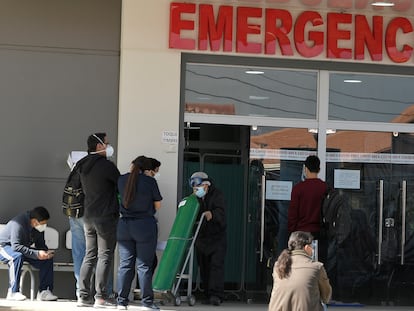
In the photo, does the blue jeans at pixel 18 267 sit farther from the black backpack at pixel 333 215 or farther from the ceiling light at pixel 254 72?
the ceiling light at pixel 254 72

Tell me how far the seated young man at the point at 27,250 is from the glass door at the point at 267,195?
2.85 meters

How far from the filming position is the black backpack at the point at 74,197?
10.5 m

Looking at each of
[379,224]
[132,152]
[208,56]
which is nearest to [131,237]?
[132,152]

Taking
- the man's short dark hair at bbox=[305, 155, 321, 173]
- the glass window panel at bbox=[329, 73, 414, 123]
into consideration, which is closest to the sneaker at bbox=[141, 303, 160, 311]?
the man's short dark hair at bbox=[305, 155, 321, 173]

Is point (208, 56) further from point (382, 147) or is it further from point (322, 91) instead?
point (382, 147)

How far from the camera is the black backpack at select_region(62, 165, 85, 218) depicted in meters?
10.5

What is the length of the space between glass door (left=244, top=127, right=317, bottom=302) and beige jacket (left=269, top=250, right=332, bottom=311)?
4.66 meters

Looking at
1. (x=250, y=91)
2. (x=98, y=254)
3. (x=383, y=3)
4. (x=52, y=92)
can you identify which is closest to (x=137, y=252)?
(x=98, y=254)

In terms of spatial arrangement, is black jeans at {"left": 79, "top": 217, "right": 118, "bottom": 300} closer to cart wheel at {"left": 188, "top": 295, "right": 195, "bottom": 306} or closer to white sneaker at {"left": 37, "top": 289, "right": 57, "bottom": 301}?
white sneaker at {"left": 37, "top": 289, "right": 57, "bottom": 301}

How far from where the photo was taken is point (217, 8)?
11.8 m

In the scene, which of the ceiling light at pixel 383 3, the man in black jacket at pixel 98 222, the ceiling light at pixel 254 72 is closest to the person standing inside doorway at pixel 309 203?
the ceiling light at pixel 254 72

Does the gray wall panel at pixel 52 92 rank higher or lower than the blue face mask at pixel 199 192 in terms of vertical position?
higher

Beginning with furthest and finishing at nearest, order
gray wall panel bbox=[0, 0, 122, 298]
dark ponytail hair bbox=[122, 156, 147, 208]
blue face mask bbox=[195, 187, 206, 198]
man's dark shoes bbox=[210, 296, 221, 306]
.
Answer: gray wall panel bbox=[0, 0, 122, 298] < man's dark shoes bbox=[210, 296, 221, 306] < blue face mask bbox=[195, 187, 206, 198] < dark ponytail hair bbox=[122, 156, 147, 208]

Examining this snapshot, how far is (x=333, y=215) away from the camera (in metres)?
10.7
